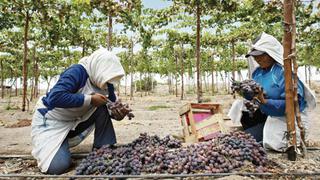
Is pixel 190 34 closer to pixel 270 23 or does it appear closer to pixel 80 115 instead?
pixel 270 23

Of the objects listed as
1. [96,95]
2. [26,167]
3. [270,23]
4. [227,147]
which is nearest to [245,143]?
[227,147]

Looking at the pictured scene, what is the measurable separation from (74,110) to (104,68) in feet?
A: 1.64

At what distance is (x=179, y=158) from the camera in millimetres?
2762

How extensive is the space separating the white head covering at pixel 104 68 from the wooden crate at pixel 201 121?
0.94m

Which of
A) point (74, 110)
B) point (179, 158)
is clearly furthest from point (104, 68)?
point (179, 158)

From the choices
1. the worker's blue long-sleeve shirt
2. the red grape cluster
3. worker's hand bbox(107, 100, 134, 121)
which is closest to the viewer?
the red grape cluster

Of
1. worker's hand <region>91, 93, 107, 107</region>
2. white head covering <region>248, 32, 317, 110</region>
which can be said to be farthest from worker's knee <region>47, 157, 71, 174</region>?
white head covering <region>248, 32, 317, 110</region>

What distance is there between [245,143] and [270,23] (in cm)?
1069

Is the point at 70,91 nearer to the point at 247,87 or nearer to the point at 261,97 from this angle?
the point at 247,87

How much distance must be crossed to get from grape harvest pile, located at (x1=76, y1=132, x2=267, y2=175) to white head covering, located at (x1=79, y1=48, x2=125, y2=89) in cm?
61

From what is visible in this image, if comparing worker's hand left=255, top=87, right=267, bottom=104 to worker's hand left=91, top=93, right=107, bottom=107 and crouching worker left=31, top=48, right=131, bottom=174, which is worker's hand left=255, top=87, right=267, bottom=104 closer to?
crouching worker left=31, top=48, right=131, bottom=174

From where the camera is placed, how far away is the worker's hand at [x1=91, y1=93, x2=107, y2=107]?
3.02m

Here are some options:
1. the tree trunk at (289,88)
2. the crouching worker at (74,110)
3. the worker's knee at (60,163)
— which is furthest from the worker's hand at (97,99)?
the tree trunk at (289,88)

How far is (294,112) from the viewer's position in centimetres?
305
